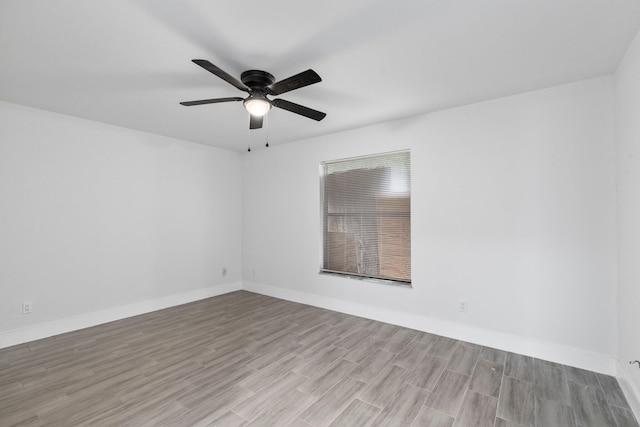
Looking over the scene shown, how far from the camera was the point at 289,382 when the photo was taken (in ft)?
7.63

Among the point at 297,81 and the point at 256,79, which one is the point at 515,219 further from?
the point at 256,79

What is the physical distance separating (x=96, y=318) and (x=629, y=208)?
5.48 metres

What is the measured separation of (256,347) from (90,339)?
1.90 metres

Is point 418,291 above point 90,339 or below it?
above

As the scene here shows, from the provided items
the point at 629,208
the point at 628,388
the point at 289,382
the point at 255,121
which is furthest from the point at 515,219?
the point at 255,121

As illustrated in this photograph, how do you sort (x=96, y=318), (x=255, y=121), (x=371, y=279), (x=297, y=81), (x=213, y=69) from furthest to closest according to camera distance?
1. (x=371, y=279)
2. (x=96, y=318)
3. (x=255, y=121)
4. (x=297, y=81)
5. (x=213, y=69)

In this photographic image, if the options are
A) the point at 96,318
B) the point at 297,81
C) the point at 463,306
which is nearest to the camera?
the point at 297,81

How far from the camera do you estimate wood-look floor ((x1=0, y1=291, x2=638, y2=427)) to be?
1.93 meters

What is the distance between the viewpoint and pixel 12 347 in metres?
2.98

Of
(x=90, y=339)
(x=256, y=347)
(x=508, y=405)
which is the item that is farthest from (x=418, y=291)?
(x=90, y=339)

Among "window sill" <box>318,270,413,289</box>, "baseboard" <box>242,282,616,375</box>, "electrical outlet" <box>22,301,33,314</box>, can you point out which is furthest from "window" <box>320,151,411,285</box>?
"electrical outlet" <box>22,301,33,314</box>

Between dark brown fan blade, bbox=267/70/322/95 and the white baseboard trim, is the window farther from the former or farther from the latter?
dark brown fan blade, bbox=267/70/322/95

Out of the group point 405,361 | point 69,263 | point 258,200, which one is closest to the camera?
point 405,361

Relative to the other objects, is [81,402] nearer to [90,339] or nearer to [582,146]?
[90,339]
